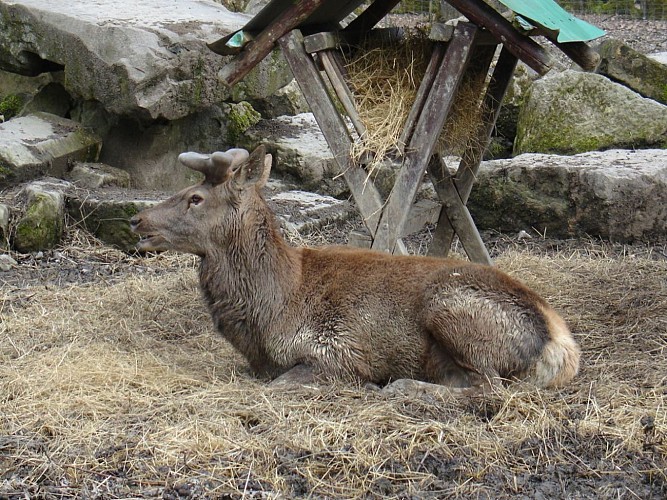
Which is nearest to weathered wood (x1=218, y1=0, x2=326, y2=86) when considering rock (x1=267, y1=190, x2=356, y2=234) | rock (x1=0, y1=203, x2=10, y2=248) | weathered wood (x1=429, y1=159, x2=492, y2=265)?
weathered wood (x1=429, y1=159, x2=492, y2=265)

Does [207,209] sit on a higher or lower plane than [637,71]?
higher

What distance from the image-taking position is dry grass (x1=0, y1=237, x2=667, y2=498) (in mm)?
4898

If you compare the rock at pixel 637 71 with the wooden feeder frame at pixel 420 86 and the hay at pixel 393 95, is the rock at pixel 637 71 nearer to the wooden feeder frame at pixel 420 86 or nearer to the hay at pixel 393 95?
the hay at pixel 393 95

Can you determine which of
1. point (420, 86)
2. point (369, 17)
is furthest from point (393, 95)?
point (369, 17)

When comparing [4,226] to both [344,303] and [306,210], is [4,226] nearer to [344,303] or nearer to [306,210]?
[306,210]

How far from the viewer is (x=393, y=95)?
765 centimetres

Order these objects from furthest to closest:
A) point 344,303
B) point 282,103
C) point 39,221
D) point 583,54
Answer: point 282,103, point 39,221, point 583,54, point 344,303

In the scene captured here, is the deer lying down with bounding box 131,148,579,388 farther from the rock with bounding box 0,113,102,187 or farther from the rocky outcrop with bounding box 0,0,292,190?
the rocky outcrop with bounding box 0,0,292,190

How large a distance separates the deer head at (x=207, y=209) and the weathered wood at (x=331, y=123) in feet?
3.13

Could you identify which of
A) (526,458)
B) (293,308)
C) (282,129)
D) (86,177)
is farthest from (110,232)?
(526,458)

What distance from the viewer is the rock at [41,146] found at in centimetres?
999

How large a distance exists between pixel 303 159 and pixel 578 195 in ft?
10.4

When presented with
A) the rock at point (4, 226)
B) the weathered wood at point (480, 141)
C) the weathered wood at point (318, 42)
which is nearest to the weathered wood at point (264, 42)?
the weathered wood at point (318, 42)

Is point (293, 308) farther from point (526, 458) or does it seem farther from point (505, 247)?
point (505, 247)
